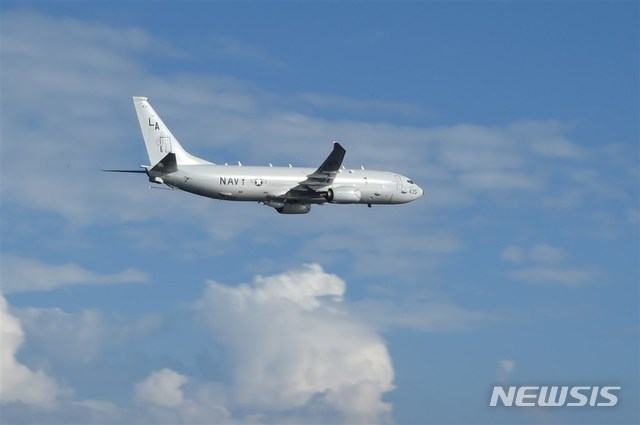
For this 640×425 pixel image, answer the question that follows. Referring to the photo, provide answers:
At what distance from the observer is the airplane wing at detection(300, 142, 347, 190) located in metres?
125

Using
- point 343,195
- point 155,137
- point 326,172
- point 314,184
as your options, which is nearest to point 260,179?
point 314,184

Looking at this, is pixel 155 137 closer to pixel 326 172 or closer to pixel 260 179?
pixel 260 179

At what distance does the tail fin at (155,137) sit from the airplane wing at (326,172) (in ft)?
37.2

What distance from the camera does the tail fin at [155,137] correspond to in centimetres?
12838

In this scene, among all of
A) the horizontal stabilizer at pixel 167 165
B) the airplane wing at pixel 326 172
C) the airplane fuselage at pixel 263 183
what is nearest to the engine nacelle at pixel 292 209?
the airplane fuselage at pixel 263 183

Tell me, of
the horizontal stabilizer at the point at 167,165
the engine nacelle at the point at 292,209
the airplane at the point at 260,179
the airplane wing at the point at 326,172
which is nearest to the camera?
the horizontal stabilizer at the point at 167,165

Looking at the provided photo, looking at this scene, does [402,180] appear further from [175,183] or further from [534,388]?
[534,388]

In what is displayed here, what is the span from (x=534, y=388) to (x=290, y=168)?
49927 millimetres

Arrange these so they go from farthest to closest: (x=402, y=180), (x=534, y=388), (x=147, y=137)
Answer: (x=402, y=180) < (x=147, y=137) < (x=534, y=388)

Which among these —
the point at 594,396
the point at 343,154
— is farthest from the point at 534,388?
the point at 343,154

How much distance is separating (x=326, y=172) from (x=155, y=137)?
19.3m

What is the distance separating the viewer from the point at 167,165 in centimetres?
12112

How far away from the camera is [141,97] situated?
132 metres

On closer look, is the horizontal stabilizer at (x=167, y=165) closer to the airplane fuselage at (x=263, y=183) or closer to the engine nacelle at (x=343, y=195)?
the airplane fuselage at (x=263, y=183)
